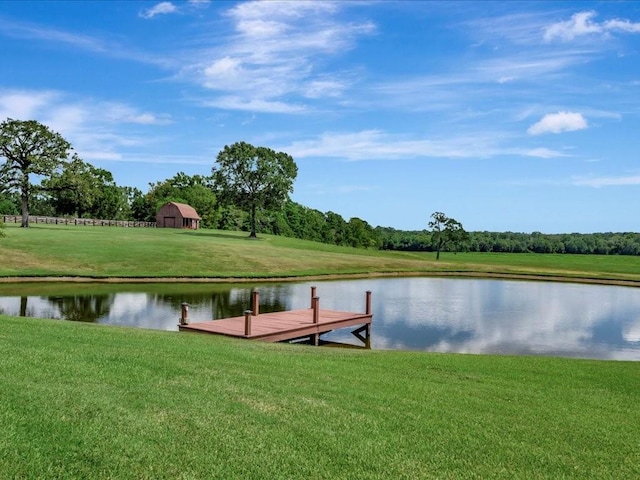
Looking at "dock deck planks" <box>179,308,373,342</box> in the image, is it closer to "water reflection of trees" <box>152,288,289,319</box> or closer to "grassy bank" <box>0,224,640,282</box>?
"water reflection of trees" <box>152,288,289,319</box>

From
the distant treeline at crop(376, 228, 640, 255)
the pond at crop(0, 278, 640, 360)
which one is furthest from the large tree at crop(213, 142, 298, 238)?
the distant treeline at crop(376, 228, 640, 255)

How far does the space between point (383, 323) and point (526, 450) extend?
67.5 feet

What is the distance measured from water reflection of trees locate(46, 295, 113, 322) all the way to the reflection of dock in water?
6.65 metres

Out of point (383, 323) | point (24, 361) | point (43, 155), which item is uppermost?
point (43, 155)

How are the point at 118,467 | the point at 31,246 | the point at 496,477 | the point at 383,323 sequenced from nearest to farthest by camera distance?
the point at 118,467, the point at 496,477, the point at 383,323, the point at 31,246

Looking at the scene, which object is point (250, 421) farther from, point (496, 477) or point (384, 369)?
point (384, 369)

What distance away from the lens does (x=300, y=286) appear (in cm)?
4578

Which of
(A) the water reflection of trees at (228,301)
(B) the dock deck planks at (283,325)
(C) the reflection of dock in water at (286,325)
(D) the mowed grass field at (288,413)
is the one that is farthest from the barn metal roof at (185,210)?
(D) the mowed grass field at (288,413)

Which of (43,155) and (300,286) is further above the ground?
(43,155)

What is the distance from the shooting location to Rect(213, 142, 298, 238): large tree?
85.7 metres

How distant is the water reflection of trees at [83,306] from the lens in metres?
26.8

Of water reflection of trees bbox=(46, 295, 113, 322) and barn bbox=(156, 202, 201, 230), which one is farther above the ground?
barn bbox=(156, 202, 201, 230)

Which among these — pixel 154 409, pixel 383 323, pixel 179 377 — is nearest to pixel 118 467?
pixel 154 409

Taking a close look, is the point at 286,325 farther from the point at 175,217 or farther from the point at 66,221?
the point at 175,217
